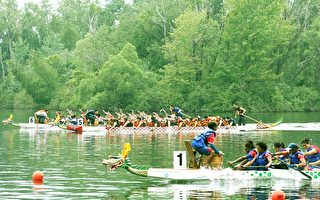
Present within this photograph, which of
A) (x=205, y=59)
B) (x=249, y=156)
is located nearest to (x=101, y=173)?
(x=249, y=156)

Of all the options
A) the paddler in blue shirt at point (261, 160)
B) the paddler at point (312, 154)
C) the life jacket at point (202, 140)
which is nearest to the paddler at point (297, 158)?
the paddler at point (312, 154)

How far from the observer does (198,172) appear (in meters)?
26.6

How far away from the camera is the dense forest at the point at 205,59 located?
90.4 metres

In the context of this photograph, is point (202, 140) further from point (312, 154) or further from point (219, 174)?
point (312, 154)

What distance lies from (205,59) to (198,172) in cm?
6730

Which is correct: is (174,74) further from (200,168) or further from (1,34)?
(200,168)

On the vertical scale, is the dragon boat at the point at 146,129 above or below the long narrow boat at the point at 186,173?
above

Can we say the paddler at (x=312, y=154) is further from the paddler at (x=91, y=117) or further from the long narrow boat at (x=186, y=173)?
the paddler at (x=91, y=117)

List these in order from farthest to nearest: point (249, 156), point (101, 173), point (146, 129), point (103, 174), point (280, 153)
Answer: point (146, 129)
point (101, 173)
point (103, 174)
point (280, 153)
point (249, 156)

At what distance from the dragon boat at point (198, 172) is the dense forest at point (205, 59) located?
62.2 meters

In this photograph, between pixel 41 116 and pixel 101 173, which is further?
pixel 41 116

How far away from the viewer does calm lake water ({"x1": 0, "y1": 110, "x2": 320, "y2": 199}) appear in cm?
2464

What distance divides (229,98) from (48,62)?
3347cm

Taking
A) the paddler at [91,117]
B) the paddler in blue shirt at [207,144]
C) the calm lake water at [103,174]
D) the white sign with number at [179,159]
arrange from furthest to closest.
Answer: the paddler at [91,117] < the white sign with number at [179,159] < the paddler in blue shirt at [207,144] < the calm lake water at [103,174]
